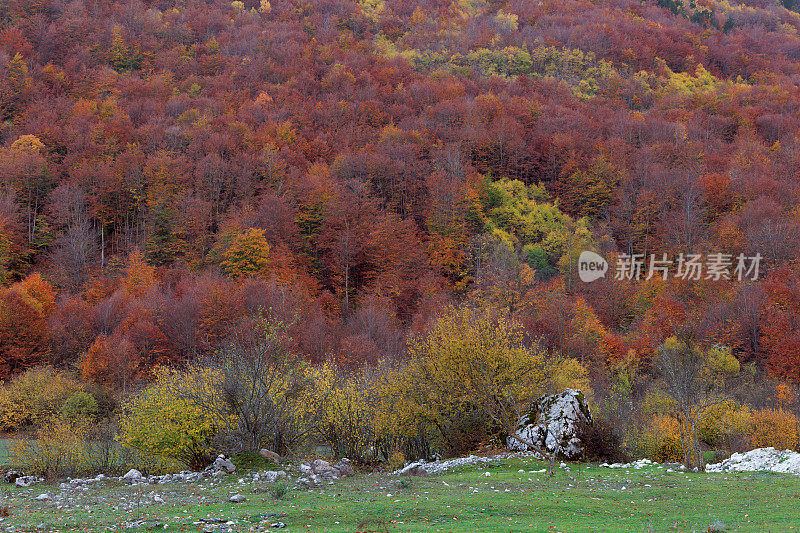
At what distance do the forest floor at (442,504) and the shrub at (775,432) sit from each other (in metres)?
13.0

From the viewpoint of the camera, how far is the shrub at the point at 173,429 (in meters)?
28.4

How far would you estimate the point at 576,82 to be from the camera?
153 meters

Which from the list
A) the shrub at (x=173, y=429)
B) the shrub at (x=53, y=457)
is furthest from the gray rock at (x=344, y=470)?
the shrub at (x=53, y=457)

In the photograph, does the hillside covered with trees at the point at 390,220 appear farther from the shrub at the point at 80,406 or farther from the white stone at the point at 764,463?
the white stone at the point at 764,463

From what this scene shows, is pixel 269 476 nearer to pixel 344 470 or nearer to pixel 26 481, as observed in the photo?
pixel 344 470

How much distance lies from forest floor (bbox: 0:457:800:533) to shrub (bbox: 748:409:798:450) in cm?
1304

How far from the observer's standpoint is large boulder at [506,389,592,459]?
96.7ft

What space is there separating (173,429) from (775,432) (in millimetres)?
35003

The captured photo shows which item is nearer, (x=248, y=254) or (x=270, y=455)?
(x=270, y=455)

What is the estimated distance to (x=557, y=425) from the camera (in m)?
29.9

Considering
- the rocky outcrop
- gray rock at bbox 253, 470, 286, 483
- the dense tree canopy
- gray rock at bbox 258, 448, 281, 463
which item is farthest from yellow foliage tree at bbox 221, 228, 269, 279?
gray rock at bbox 253, 470, 286, 483

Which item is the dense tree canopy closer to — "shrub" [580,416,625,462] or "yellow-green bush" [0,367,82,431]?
"yellow-green bush" [0,367,82,431]

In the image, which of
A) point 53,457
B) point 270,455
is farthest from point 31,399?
point 270,455

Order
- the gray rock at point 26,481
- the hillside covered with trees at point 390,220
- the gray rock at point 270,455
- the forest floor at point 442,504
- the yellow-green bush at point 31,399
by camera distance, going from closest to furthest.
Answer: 1. the forest floor at point 442,504
2. the gray rock at point 26,481
3. the gray rock at point 270,455
4. the hillside covered with trees at point 390,220
5. the yellow-green bush at point 31,399
